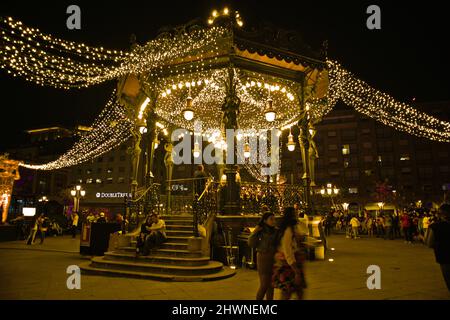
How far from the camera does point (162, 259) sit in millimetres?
8977

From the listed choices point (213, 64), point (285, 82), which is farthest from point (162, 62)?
point (285, 82)

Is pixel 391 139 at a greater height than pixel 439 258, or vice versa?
pixel 391 139

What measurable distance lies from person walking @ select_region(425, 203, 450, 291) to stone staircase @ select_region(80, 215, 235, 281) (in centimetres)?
482

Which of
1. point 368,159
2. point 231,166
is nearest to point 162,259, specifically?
point 231,166

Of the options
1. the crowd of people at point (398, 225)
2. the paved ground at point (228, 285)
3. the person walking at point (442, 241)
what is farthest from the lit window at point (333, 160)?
the person walking at point (442, 241)

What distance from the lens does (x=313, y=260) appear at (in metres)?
11.5

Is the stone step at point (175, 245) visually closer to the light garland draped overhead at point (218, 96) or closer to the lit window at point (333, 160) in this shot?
the light garland draped overhead at point (218, 96)

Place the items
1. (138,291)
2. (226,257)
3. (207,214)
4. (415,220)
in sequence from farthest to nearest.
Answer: (415,220), (207,214), (226,257), (138,291)

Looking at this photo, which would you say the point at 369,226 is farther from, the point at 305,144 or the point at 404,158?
the point at 404,158

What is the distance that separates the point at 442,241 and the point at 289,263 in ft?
9.81

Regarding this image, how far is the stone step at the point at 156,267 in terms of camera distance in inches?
326

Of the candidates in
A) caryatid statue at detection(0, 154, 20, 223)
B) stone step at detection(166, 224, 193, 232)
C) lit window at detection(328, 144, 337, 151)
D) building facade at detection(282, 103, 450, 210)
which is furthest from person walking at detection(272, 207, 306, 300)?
lit window at detection(328, 144, 337, 151)

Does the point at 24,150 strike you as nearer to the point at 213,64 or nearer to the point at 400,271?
the point at 213,64
